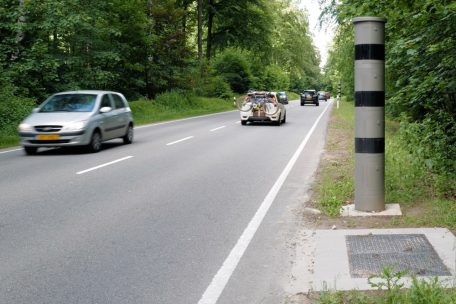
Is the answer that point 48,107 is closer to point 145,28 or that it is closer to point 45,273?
point 45,273

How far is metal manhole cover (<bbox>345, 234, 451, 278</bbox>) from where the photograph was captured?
448 centimetres

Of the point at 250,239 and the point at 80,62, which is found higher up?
the point at 80,62

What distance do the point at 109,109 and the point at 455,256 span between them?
1159 cm

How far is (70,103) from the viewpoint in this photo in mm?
14898

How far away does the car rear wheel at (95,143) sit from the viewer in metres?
14.1

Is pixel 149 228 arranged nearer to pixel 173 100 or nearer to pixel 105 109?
pixel 105 109

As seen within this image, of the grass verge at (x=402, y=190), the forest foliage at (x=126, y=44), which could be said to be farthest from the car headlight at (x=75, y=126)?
the forest foliage at (x=126, y=44)

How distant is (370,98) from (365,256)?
2261 millimetres

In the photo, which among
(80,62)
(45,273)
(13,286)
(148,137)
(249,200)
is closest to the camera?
(13,286)

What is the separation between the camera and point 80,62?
25.3 m

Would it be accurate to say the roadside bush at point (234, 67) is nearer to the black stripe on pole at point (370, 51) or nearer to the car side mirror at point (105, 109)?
the car side mirror at point (105, 109)

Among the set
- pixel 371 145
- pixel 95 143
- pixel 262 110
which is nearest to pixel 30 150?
pixel 95 143

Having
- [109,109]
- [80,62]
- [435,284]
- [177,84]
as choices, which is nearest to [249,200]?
[435,284]

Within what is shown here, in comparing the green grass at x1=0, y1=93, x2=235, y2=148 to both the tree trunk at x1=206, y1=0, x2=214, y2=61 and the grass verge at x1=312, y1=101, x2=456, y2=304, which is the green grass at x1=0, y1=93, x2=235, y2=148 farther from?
the grass verge at x1=312, y1=101, x2=456, y2=304
